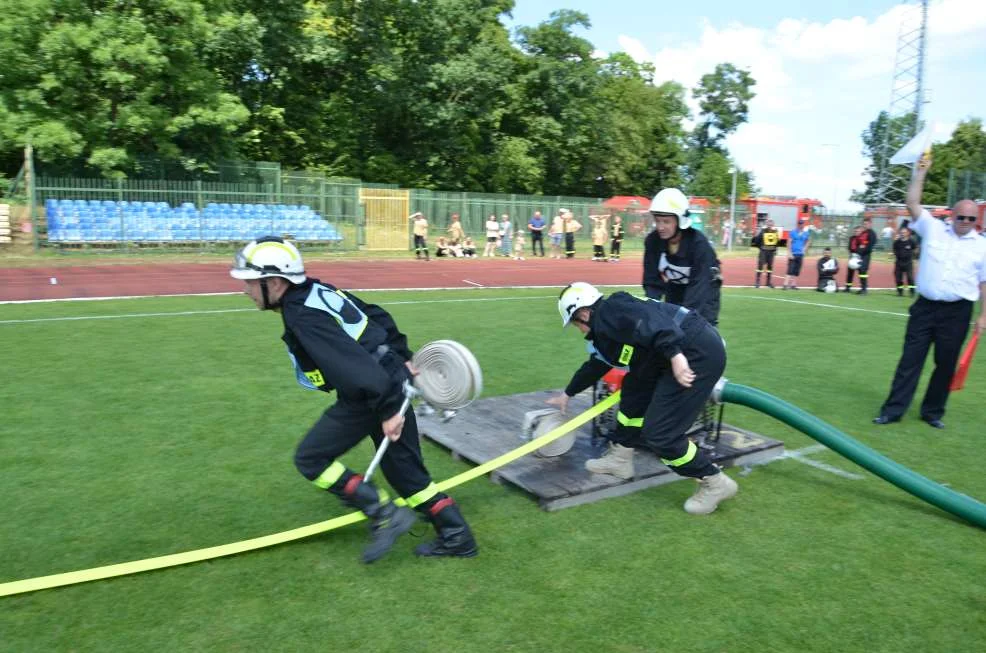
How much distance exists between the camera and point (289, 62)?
37.0m

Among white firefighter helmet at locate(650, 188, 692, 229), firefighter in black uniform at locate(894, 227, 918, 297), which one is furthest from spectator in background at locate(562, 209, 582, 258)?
white firefighter helmet at locate(650, 188, 692, 229)

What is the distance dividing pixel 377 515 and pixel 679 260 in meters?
3.42

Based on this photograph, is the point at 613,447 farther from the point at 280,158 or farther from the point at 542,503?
the point at 280,158

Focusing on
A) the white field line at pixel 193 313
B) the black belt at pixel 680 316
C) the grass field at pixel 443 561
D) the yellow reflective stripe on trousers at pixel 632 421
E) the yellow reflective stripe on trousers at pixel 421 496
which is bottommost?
the grass field at pixel 443 561

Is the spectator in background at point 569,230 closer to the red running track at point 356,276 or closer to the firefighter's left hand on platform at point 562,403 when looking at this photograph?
the red running track at point 356,276

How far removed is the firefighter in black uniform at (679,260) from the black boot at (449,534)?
2.85 metres

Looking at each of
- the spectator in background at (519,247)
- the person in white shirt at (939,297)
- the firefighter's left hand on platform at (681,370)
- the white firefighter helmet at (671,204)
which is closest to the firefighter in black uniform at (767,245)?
the spectator in background at (519,247)

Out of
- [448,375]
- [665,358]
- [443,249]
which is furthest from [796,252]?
[448,375]

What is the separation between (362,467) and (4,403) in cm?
388

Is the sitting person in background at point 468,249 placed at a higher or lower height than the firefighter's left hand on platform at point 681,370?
higher

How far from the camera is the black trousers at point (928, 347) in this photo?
22.4ft

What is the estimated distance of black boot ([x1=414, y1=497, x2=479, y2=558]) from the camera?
4.20 metres

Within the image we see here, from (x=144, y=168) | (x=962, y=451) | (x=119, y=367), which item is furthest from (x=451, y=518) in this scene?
(x=144, y=168)

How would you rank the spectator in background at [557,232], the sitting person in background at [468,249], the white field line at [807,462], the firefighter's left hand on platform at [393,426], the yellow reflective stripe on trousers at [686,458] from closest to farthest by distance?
1. the firefighter's left hand on platform at [393,426]
2. the yellow reflective stripe on trousers at [686,458]
3. the white field line at [807,462]
4. the sitting person in background at [468,249]
5. the spectator in background at [557,232]
